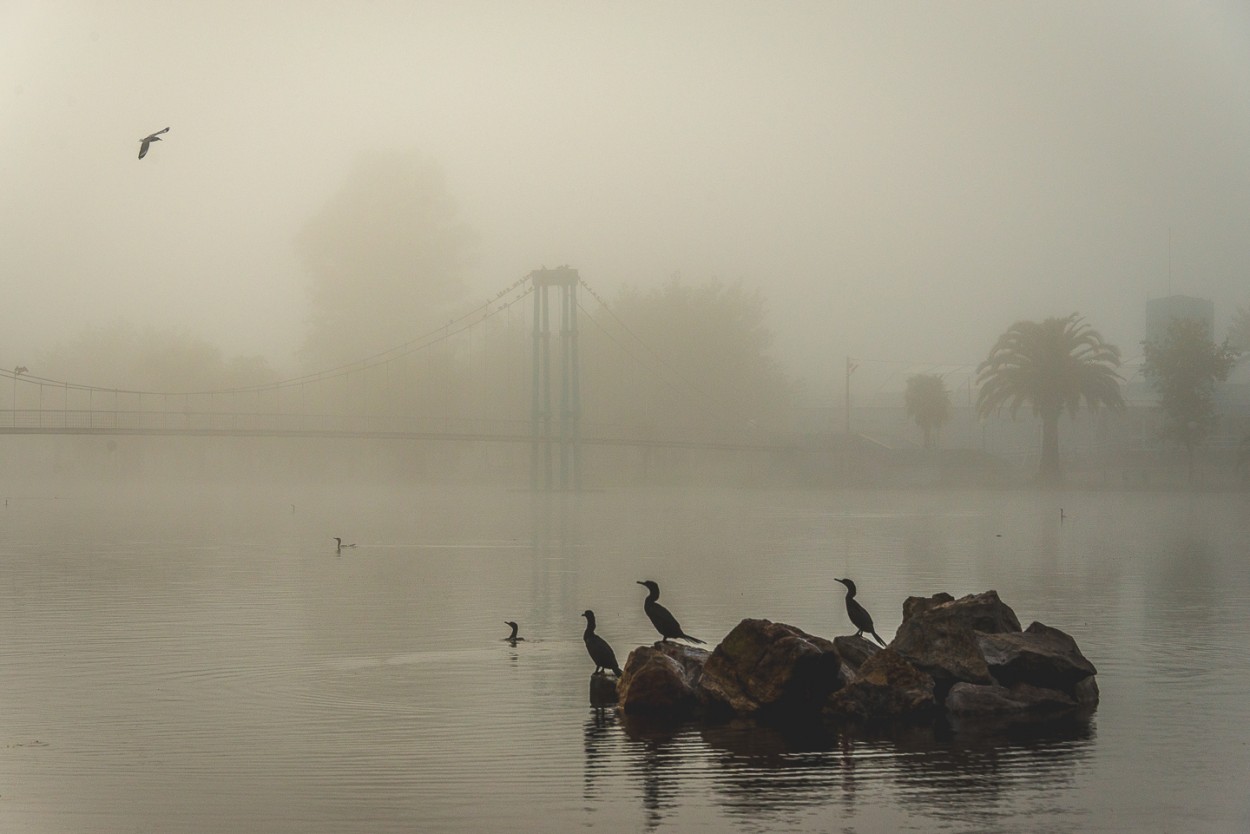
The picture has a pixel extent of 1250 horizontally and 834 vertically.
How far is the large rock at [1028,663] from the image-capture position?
11617mm

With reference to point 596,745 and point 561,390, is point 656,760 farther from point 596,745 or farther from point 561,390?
point 561,390

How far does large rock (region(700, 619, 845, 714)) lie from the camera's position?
11086mm

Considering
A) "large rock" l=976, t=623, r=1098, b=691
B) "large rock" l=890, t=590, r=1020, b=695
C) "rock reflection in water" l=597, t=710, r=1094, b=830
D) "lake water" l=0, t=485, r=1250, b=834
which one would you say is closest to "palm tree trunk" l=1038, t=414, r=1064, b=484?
"lake water" l=0, t=485, r=1250, b=834

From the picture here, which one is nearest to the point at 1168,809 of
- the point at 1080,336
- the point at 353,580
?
the point at 353,580

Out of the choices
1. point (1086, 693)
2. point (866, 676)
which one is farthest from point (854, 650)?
point (1086, 693)

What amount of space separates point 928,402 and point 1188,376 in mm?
25740

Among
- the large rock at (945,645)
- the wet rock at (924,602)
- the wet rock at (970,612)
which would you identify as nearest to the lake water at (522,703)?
the large rock at (945,645)

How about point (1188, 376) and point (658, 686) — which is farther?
point (1188, 376)

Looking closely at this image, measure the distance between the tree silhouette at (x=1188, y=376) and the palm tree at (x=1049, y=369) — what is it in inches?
90.9

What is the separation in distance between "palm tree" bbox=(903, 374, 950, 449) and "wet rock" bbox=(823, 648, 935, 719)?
85.3 m

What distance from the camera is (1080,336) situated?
72375 mm

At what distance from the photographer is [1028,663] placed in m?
11.6

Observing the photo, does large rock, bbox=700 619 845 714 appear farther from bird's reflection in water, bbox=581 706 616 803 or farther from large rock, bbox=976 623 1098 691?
large rock, bbox=976 623 1098 691

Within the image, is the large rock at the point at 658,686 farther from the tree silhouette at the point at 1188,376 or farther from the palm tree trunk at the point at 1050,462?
the palm tree trunk at the point at 1050,462
